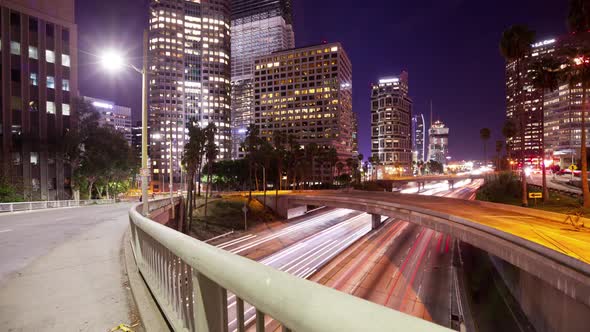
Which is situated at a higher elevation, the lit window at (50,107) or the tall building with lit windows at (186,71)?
the tall building with lit windows at (186,71)

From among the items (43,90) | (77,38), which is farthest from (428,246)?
(77,38)

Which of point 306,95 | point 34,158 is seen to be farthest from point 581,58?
point 306,95

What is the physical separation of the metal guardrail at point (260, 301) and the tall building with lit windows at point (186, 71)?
6236 inches

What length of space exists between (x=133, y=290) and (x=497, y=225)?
24327mm

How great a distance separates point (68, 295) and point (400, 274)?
38217 mm

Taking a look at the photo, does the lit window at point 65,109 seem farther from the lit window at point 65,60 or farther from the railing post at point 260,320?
the railing post at point 260,320

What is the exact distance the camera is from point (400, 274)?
3647 cm

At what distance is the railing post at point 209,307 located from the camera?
2.47m

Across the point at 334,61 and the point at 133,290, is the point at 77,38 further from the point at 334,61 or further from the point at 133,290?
the point at 334,61

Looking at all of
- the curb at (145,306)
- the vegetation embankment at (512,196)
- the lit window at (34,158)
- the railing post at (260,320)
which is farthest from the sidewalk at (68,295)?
the lit window at (34,158)

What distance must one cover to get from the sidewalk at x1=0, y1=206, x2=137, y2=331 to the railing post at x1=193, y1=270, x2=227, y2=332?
2259mm

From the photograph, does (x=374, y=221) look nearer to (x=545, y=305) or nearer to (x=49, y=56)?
(x=545, y=305)

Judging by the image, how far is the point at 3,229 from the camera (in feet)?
42.5

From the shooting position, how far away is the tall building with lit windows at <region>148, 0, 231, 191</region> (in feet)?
513
